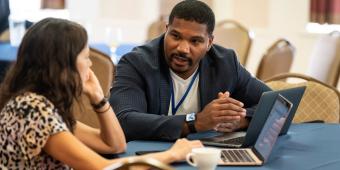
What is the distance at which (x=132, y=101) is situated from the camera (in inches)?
98.2

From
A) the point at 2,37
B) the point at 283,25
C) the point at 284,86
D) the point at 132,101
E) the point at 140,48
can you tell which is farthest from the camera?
the point at 283,25

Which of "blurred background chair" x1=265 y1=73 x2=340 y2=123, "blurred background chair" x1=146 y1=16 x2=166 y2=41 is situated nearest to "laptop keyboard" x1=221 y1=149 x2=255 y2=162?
"blurred background chair" x1=265 y1=73 x2=340 y2=123

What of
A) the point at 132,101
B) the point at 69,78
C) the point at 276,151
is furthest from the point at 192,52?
the point at 69,78

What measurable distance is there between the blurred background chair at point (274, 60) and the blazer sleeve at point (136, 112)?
1.82 metres

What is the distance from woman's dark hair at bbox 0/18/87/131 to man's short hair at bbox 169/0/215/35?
0.74 meters

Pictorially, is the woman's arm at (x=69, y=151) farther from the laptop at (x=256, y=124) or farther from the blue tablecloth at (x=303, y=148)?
the laptop at (x=256, y=124)

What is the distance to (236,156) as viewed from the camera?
2080 millimetres

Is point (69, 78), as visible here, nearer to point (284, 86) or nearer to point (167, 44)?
point (167, 44)

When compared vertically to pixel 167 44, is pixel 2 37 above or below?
below

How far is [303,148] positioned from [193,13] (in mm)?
677

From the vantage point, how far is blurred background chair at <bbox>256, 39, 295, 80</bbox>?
4324mm

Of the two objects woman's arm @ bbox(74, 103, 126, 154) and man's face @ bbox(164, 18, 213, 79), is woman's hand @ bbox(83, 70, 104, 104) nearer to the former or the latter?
woman's arm @ bbox(74, 103, 126, 154)

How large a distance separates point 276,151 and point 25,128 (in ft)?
2.85

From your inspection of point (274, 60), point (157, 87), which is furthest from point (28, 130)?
point (274, 60)
